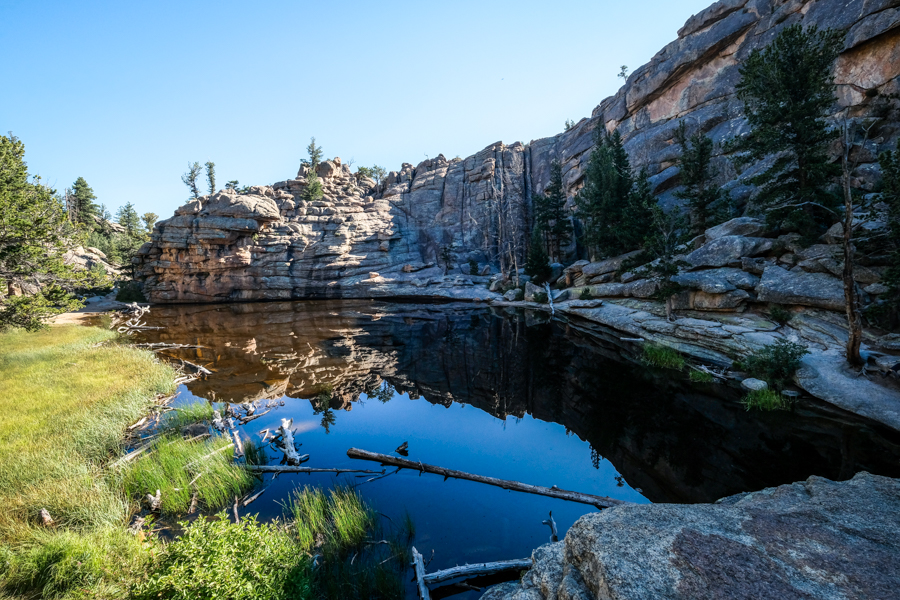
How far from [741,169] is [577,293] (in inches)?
679

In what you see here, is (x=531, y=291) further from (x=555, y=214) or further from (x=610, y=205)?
(x=555, y=214)

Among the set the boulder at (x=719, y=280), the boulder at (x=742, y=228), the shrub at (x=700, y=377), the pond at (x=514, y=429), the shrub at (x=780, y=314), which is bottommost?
the pond at (x=514, y=429)

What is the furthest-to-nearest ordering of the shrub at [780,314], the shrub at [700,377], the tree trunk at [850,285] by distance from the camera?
the shrub at [780,314] → the shrub at [700,377] → the tree trunk at [850,285]

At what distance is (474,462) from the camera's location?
32.3 feet

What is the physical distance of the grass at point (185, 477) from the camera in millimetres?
7543

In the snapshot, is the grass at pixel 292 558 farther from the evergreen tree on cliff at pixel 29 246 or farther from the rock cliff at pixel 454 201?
the rock cliff at pixel 454 201

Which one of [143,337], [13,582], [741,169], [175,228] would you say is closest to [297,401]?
[13,582]

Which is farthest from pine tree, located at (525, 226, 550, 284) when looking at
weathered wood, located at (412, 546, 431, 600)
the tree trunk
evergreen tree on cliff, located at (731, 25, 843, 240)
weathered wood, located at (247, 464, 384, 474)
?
weathered wood, located at (412, 546, 431, 600)

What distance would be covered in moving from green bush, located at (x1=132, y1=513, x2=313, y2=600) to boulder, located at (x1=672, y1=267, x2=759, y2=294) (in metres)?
22.4

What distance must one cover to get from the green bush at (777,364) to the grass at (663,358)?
2.65m

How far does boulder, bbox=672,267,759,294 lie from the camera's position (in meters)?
19.2

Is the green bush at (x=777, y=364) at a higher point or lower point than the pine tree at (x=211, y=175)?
lower

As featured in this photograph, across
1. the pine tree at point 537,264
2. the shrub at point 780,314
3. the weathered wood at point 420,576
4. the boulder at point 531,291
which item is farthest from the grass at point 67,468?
the pine tree at point 537,264

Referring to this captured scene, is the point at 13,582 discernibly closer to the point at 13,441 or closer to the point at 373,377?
the point at 13,441
